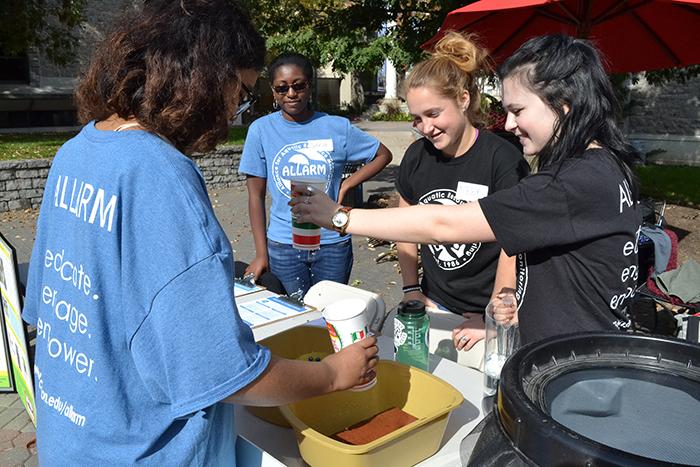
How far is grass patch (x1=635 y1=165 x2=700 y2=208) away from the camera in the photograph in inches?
402

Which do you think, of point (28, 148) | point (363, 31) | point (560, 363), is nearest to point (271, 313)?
point (560, 363)

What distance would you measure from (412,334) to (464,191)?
0.76 meters

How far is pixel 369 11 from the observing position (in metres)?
7.28

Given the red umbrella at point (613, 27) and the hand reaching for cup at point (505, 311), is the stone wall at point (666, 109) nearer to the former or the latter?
the red umbrella at point (613, 27)

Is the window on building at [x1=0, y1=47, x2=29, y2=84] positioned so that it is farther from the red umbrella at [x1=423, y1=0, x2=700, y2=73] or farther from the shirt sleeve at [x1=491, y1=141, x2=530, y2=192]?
the shirt sleeve at [x1=491, y1=141, x2=530, y2=192]

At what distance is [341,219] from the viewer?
1.92 metres

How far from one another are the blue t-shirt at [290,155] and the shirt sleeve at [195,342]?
2283 millimetres

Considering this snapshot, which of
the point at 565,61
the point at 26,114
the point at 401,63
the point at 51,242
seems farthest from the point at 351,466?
the point at 26,114

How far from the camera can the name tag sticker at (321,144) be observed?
3475mm

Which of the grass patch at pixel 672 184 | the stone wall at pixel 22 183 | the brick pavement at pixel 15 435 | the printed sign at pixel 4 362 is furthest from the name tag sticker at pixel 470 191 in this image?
the stone wall at pixel 22 183

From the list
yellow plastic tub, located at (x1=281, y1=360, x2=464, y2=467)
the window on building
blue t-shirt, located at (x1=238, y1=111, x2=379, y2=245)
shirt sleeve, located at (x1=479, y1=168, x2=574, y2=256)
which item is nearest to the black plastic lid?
yellow plastic tub, located at (x1=281, y1=360, x2=464, y2=467)

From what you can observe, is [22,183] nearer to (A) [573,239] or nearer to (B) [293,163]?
(B) [293,163]

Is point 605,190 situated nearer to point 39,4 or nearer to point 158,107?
point 158,107

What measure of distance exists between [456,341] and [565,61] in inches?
43.3
